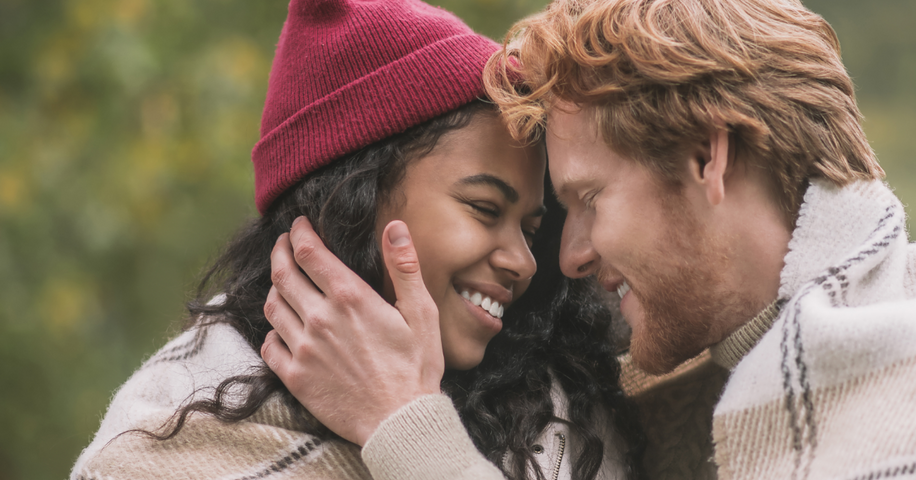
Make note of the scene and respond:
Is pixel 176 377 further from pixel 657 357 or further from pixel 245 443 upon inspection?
pixel 657 357

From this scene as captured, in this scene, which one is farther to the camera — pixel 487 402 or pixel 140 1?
pixel 140 1

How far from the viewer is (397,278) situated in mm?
1820

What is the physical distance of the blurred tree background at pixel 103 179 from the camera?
11.8 ft

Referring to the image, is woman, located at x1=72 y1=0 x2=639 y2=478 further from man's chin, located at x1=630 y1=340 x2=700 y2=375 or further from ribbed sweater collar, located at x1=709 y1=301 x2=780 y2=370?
ribbed sweater collar, located at x1=709 y1=301 x2=780 y2=370

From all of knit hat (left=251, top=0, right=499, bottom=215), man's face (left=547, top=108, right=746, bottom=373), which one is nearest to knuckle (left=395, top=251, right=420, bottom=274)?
knit hat (left=251, top=0, right=499, bottom=215)

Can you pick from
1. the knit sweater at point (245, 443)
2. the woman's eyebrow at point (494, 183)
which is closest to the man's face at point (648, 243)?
the woman's eyebrow at point (494, 183)

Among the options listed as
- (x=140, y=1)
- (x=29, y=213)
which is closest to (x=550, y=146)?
(x=140, y=1)

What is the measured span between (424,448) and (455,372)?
602 millimetres

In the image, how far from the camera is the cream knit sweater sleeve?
1.60 m

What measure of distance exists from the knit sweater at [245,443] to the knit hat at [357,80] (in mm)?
508

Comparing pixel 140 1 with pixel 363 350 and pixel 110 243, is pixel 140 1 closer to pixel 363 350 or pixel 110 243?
pixel 110 243

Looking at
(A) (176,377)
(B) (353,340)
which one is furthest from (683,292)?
(A) (176,377)

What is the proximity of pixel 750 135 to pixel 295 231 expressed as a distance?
44.1 inches

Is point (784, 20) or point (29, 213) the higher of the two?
point (784, 20)
